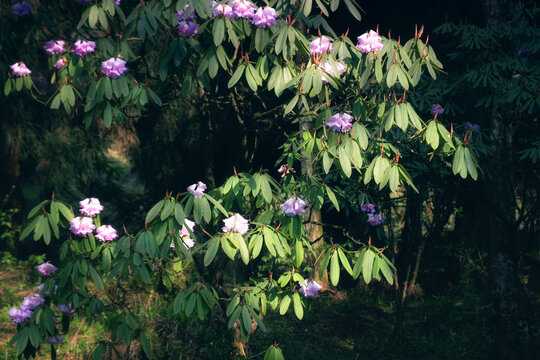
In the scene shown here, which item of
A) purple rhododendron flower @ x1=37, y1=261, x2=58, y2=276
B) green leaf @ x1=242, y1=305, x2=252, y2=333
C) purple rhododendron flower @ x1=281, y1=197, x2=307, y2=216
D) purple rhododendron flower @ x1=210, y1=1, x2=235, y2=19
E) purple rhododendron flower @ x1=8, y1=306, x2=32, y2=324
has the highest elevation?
purple rhododendron flower @ x1=210, y1=1, x2=235, y2=19

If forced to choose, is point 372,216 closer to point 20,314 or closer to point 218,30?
point 218,30

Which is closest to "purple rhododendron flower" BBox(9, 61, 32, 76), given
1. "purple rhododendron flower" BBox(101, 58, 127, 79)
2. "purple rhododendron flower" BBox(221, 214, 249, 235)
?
"purple rhododendron flower" BBox(101, 58, 127, 79)

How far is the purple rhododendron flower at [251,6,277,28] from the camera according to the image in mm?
2250

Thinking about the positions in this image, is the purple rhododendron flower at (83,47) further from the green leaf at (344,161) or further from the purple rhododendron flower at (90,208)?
the green leaf at (344,161)

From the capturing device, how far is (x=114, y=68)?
2324 millimetres

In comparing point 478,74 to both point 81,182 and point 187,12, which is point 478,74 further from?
point 81,182

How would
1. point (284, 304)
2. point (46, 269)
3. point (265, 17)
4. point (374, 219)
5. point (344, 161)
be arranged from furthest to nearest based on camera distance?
point (374, 219)
point (46, 269)
point (284, 304)
point (265, 17)
point (344, 161)

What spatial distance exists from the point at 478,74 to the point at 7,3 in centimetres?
363

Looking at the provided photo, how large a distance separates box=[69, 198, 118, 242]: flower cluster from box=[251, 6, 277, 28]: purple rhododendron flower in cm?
117

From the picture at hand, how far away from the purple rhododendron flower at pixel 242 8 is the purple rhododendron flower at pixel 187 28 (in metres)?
0.27

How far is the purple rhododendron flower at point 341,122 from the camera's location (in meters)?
2.18

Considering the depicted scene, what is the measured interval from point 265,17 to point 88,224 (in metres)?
1.29

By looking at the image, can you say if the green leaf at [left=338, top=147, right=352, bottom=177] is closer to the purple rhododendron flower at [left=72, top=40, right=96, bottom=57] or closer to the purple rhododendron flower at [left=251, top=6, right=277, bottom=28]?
the purple rhododendron flower at [left=251, top=6, right=277, bottom=28]

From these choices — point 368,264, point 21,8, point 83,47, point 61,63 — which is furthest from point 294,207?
point 21,8
